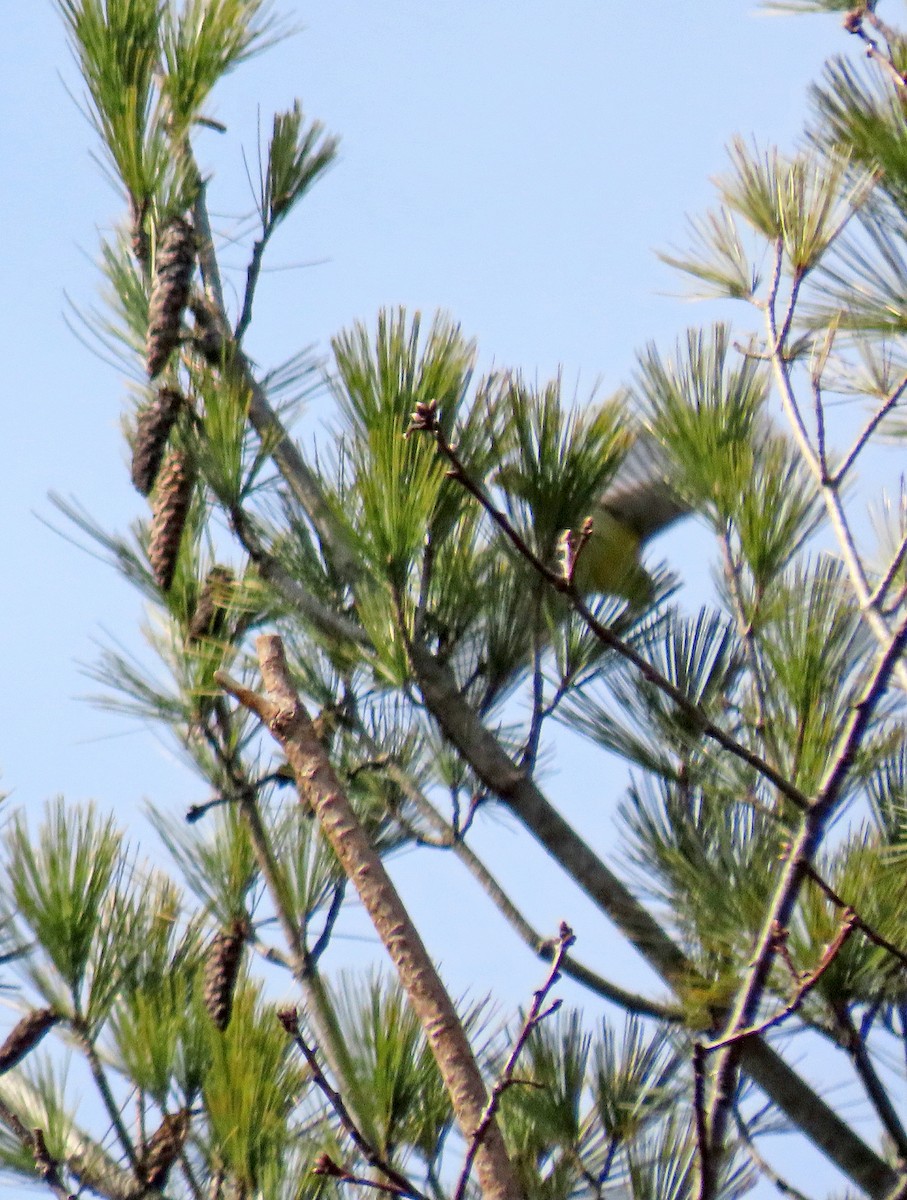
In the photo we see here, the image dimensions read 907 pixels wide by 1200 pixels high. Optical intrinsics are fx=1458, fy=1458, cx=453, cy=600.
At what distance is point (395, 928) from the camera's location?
71cm

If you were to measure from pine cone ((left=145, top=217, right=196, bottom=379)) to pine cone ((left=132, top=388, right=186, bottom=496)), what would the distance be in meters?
0.04

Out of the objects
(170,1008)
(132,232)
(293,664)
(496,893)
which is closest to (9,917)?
(170,1008)

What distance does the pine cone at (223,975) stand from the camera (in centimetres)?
111

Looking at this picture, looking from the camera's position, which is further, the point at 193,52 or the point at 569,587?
the point at 193,52

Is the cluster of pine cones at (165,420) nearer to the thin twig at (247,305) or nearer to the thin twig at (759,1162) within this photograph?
the thin twig at (247,305)

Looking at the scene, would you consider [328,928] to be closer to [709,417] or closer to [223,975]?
[223,975]

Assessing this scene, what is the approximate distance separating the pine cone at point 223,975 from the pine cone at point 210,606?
0.24 meters

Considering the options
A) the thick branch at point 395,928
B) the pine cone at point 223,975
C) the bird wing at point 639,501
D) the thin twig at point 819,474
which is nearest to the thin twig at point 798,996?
the thick branch at point 395,928

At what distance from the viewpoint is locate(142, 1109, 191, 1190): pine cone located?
3.52ft

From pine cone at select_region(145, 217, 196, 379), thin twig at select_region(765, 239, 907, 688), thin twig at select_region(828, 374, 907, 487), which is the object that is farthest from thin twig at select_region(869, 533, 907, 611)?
pine cone at select_region(145, 217, 196, 379)

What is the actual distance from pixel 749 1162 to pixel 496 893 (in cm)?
24

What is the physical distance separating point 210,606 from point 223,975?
29cm

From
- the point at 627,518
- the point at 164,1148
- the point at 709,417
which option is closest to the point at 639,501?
the point at 627,518

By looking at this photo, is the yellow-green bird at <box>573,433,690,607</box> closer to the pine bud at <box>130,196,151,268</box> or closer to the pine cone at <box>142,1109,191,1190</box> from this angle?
the pine bud at <box>130,196,151,268</box>
